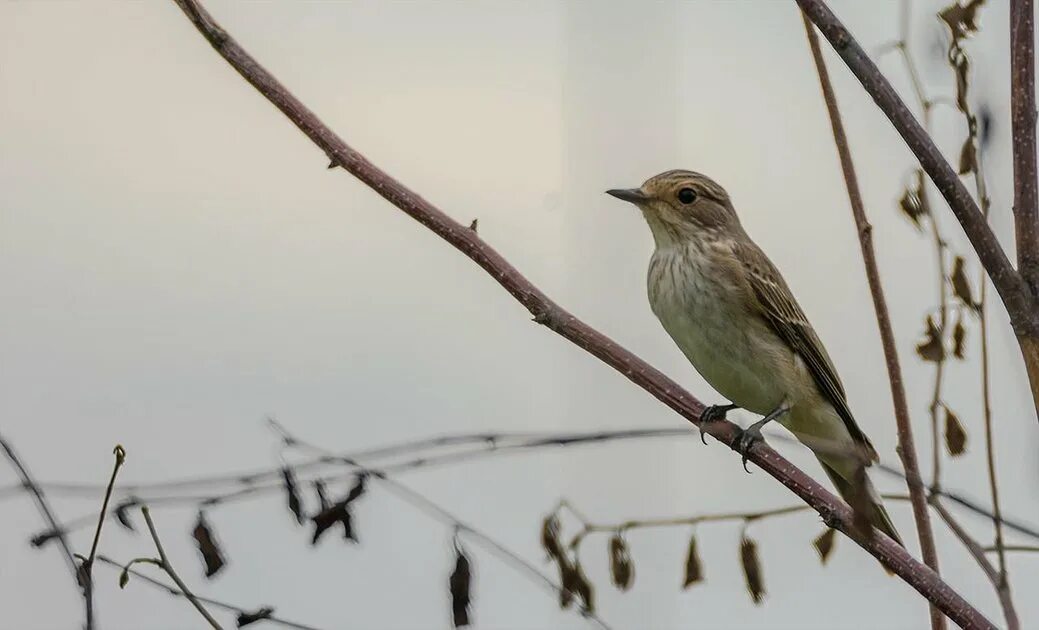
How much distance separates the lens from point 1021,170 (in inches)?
62.5

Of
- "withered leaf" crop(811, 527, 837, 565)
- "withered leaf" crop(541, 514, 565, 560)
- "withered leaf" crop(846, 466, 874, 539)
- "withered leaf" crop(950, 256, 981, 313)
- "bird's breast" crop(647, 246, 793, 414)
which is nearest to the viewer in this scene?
"withered leaf" crop(846, 466, 874, 539)

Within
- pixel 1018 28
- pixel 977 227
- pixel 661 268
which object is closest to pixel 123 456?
pixel 977 227

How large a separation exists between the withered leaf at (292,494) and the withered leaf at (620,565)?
728mm

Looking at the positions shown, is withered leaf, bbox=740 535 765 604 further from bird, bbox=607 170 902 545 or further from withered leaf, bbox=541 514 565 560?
bird, bbox=607 170 902 545

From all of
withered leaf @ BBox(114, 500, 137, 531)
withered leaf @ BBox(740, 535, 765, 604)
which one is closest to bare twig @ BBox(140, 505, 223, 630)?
withered leaf @ BBox(114, 500, 137, 531)

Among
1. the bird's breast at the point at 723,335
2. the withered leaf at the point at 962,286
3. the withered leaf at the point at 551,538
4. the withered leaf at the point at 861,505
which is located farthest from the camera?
the bird's breast at the point at 723,335

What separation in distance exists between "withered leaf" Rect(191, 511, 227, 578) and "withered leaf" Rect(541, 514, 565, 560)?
0.62 m

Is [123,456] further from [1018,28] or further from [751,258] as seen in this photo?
[751,258]

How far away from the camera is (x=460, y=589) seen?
6.72 ft

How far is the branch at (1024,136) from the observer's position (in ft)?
5.21

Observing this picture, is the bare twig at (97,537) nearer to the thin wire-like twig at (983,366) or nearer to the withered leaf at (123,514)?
the withered leaf at (123,514)

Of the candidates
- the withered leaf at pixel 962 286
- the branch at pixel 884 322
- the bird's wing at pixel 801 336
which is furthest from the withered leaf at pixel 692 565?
the bird's wing at pixel 801 336

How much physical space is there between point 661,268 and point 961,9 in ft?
6.57

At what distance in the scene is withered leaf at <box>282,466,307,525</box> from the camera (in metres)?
2.03
